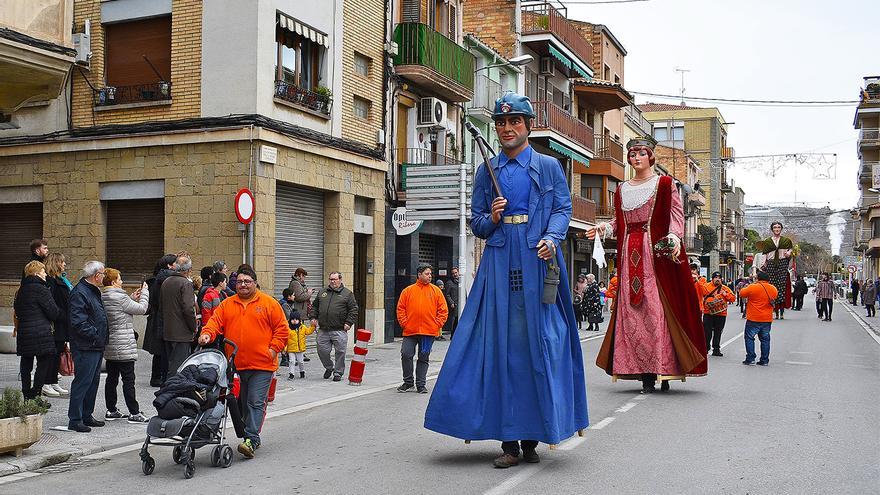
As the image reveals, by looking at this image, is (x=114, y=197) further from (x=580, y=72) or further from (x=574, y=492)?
Result: (x=580, y=72)

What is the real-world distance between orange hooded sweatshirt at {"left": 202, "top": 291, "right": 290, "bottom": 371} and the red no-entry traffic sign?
816 cm

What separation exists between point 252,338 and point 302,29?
38.5 feet

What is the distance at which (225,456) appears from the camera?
780 cm

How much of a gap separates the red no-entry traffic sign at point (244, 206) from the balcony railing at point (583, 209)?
2388 centimetres

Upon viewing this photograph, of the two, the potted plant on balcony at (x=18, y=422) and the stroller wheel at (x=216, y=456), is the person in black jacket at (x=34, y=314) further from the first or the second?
the stroller wheel at (x=216, y=456)

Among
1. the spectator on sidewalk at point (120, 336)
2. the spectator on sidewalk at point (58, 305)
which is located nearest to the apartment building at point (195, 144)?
the spectator on sidewalk at point (58, 305)

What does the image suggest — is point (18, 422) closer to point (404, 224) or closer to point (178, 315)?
point (178, 315)

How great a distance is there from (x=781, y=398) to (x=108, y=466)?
25.1 ft

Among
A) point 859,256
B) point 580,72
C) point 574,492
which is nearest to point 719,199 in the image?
point 859,256

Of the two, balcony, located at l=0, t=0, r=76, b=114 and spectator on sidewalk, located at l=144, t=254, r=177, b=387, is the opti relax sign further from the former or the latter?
balcony, located at l=0, t=0, r=76, b=114

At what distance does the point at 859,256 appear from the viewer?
96.9 metres

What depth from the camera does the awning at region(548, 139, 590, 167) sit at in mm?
36434

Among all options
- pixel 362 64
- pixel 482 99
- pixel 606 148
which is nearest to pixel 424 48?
pixel 362 64

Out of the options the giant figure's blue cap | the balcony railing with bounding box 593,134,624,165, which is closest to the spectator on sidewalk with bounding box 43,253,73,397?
the giant figure's blue cap
